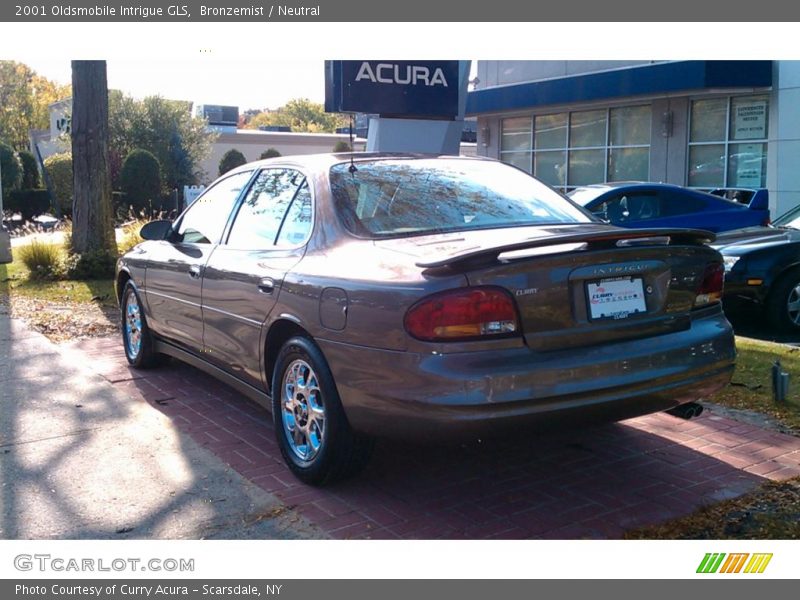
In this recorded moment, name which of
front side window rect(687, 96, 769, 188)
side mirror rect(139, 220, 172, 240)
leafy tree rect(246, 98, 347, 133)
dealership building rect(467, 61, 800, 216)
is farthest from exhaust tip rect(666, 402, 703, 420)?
leafy tree rect(246, 98, 347, 133)

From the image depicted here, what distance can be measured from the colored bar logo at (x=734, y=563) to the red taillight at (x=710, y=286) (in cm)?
125

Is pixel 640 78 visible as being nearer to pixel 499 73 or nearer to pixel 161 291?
pixel 499 73

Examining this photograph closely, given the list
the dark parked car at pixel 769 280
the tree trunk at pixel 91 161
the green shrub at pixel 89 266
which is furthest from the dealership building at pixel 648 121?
the green shrub at pixel 89 266

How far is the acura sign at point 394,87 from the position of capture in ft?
31.2

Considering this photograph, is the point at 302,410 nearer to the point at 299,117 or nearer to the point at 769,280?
the point at 769,280

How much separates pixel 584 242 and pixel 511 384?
0.75 meters

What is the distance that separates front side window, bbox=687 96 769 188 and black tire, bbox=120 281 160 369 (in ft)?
45.0

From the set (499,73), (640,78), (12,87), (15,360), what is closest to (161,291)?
(15,360)

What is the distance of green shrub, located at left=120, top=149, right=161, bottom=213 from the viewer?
3003 cm

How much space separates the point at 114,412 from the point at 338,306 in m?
2.58

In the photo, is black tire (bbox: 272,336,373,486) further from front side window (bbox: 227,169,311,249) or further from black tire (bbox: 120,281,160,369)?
black tire (bbox: 120,281,160,369)

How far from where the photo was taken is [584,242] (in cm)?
378

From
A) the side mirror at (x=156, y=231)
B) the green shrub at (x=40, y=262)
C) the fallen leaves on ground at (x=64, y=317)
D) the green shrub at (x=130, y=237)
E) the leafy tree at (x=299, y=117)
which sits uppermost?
the leafy tree at (x=299, y=117)

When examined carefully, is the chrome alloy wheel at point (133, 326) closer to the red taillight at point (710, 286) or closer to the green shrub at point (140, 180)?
the red taillight at point (710, 286)
